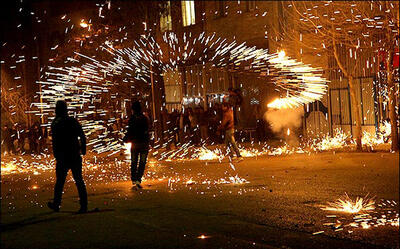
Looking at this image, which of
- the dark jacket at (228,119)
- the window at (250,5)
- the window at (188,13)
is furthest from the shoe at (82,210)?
the window at (188,13)

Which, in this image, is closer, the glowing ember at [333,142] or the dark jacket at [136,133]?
the dark jacket at [136,133]

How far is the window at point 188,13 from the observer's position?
27.7 metres

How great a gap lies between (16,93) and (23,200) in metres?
25.8

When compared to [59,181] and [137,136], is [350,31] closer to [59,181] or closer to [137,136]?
[137,136]

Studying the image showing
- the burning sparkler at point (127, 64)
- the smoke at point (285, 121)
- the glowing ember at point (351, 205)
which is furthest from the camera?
the burning sparkler at point (127, 64)

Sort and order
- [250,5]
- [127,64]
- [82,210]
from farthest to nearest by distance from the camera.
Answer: [127,64] → [250,5] → [82,210]

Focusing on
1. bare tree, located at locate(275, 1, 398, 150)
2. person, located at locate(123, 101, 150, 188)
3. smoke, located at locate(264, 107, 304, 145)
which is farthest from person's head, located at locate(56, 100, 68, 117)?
smoke, located at locate(264, 107, 304, 145)

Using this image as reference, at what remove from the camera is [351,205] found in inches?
339

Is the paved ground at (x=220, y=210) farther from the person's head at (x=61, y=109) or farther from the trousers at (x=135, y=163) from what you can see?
the person's head at (x=61, y=109)

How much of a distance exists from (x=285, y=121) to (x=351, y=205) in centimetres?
1487

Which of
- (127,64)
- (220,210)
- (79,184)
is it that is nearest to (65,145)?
(79,184)

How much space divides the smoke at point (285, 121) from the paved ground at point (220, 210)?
26.3 feet

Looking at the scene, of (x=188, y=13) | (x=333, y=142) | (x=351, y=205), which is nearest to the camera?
(x=351, y=205)

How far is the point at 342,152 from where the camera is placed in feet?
55.2
